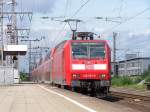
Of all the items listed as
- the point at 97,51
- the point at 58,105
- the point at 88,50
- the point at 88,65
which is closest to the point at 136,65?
the point at 97,51

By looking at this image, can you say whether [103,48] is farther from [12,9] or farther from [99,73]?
[12,9]

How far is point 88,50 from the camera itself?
2961 cm

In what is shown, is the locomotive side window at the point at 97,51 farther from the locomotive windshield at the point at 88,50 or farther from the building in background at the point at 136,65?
the building in background at the point at 136,65

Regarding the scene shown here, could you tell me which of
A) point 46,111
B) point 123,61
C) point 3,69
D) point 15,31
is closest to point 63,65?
point 46,111

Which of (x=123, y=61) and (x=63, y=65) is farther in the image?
(x=123, y=61)

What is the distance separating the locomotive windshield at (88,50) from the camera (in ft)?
96.7

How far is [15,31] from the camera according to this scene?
77000 millimetres

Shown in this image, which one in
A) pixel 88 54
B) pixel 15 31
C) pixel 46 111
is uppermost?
pixel 15 31

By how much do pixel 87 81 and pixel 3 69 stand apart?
27935 millimetres

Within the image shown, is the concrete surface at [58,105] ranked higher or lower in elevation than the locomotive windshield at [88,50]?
lower

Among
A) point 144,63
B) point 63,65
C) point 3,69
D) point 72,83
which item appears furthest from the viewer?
point 144,63

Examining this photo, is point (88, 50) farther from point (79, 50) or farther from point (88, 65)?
point (88, 65)

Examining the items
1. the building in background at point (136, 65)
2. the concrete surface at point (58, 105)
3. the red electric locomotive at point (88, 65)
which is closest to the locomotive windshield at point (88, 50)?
the red electric locomotive at point (88, 65)

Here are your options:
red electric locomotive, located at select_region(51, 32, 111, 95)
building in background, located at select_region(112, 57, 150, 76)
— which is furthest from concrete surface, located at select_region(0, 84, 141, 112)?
building in background, located at select_region(112, 57, 150, 76)
